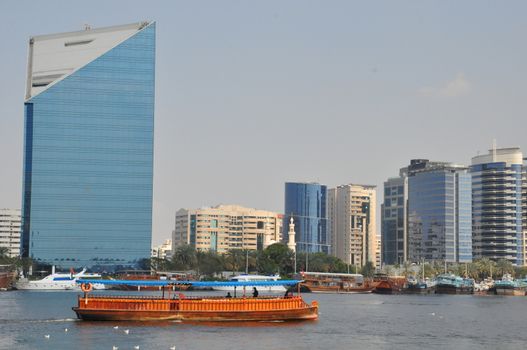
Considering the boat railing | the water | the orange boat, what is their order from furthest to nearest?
the boat railing → the orange boat → the water

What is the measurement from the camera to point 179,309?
99875 mm

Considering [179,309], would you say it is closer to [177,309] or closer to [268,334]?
[177,309]

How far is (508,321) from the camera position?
126m

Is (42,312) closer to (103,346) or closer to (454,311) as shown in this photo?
(103,346)

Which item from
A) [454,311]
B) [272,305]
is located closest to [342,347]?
[272,305]

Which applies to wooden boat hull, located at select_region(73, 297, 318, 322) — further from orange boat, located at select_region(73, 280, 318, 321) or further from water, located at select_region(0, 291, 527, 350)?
water, located at select_region(0, 291, 527, 350)

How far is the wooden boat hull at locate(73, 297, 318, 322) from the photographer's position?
325ft

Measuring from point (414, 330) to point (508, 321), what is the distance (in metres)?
27.1

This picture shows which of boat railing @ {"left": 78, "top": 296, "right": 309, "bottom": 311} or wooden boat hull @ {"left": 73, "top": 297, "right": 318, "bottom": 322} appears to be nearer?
wooden boat hull @ {"left": 73, "top": 297, "right": 318, "bottom": 322}

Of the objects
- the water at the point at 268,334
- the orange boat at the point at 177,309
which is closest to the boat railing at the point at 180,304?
the orange boat at the point at 177,309

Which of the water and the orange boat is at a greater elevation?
the orange boat

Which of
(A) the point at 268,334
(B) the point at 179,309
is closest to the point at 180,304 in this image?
(B) the point at 179,309

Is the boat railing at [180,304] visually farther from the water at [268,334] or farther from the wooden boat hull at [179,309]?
the water at [268,334]

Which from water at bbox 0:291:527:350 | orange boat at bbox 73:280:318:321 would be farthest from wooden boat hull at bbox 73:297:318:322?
water at bbox 0:291:527:350
